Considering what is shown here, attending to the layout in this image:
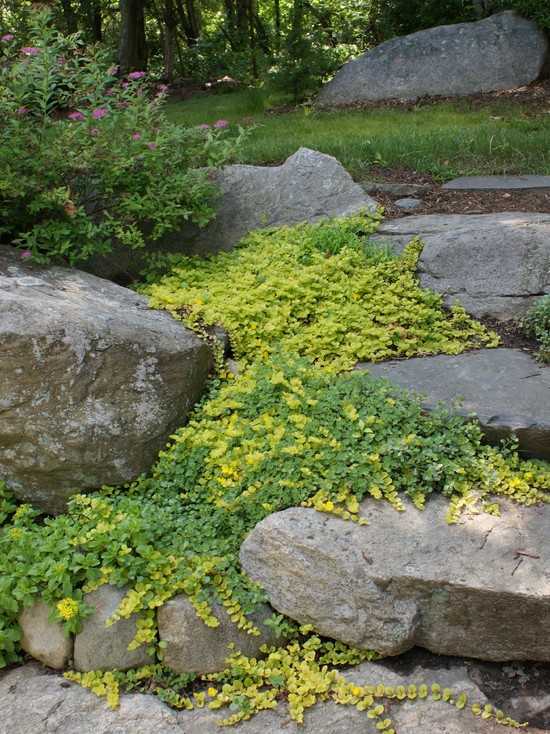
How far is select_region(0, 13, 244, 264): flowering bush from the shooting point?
4930 millimetres

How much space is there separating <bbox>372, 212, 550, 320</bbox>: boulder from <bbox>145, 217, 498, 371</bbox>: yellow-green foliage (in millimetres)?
164

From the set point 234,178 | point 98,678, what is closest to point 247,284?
point 234,178

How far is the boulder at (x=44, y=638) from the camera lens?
11.3 ft

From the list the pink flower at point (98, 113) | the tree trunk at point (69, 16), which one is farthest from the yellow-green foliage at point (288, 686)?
the tree trunk at point (69, 16)

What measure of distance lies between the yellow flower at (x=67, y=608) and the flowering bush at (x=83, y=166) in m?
2.32

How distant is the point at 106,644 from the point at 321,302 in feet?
8.35

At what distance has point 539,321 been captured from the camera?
4.69 metres

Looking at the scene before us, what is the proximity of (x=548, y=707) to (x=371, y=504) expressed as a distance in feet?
3.61

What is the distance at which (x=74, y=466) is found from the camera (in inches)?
158

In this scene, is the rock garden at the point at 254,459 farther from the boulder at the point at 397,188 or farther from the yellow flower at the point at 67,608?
the boulder at the point at 397,188

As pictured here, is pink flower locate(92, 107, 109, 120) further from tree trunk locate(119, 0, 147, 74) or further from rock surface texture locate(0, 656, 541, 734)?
tree trunk locate(119, 0, 147, 74)

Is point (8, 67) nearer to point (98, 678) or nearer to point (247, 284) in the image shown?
point (247, 284)

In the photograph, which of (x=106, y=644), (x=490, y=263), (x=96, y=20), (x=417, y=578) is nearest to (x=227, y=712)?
(x=106, y=644)

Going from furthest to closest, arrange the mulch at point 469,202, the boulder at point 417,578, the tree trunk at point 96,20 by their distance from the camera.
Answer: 1. the tree trunk at point 96,20
2. the mulch at point 469,202
3. the boulder at point 417,578
